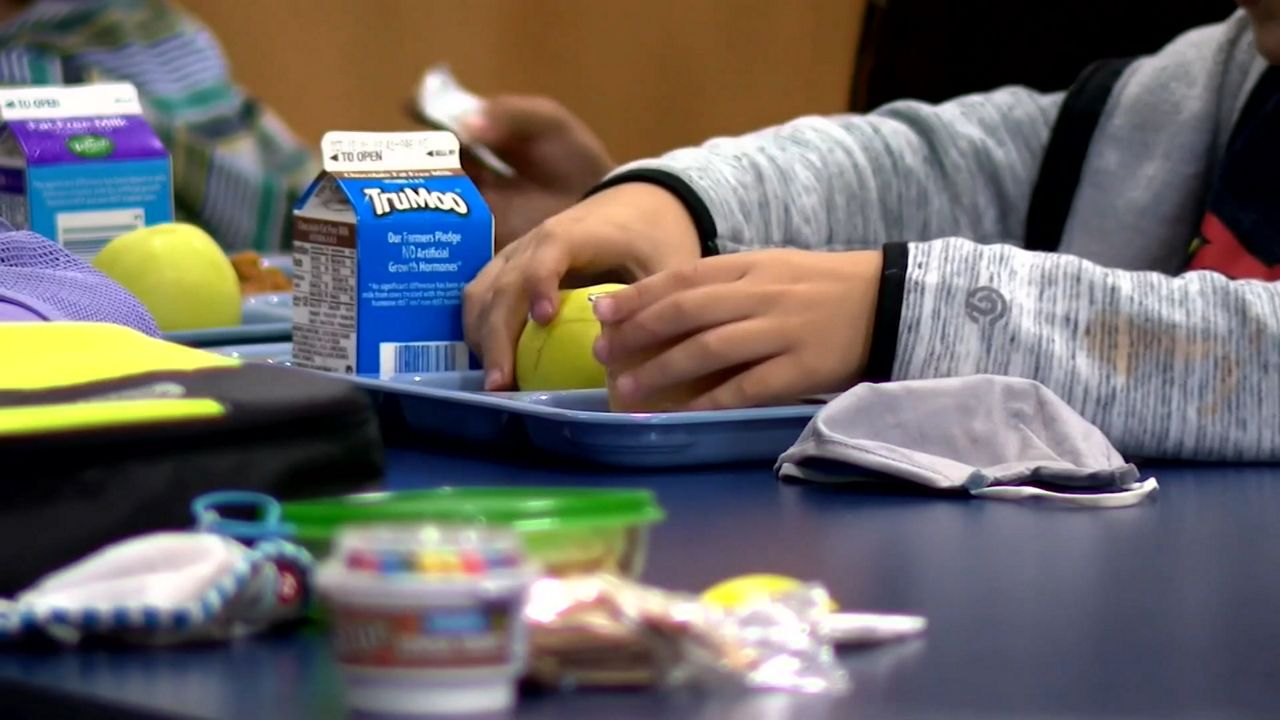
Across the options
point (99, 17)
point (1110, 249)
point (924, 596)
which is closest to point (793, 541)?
point (924, 596)

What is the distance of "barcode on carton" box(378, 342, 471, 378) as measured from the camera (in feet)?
2.77

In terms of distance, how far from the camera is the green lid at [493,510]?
403 millimetres

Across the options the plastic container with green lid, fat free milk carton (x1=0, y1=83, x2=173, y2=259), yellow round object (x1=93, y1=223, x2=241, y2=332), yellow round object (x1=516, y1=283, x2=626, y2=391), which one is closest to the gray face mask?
yellow round object (x1=516, y1=283, x2=626, y2=391)

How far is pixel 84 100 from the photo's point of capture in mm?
1092

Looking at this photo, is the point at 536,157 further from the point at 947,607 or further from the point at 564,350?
the point at 947,607

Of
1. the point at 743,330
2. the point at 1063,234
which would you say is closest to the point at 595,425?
the point at 743,330

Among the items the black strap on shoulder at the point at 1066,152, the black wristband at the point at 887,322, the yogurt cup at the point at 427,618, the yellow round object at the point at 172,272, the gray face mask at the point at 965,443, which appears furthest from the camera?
the black strap on shoulder at the point at 1066,152

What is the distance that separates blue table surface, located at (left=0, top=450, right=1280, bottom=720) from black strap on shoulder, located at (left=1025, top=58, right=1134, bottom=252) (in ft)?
1.81

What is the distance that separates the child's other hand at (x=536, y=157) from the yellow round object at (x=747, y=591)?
0.88 m

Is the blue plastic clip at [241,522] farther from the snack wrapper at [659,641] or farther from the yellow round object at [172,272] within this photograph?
the yellow round object at [172,272]

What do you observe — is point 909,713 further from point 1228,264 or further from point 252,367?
point 1228,264

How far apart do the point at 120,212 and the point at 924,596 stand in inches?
28.8

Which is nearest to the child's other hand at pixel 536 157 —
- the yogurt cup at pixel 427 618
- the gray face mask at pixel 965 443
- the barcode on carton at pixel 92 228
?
the barcode on carton at pixel 92 228

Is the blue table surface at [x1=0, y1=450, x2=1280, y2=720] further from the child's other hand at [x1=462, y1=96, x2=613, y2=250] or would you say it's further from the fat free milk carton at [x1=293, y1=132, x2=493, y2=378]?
the child's other hand at [x1=462, y1=96, x2=613, y2=250]
